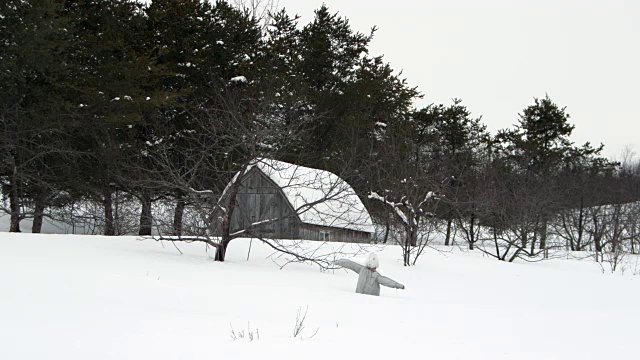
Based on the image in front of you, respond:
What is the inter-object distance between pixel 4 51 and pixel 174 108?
6.21m

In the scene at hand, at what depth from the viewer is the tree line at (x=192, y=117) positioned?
15375 millimetres

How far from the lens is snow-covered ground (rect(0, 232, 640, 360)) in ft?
14.6

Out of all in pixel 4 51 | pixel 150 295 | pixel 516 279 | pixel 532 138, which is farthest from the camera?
pixel 532 138

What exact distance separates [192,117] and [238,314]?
14.9 meters

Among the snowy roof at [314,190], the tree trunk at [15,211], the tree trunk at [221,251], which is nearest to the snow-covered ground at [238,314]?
the tree trunk at [221,251]

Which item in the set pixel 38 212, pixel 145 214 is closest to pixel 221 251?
pixel 145 214

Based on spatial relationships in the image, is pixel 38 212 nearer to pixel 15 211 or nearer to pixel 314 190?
pixel 15 211

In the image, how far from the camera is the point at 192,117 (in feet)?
65.6

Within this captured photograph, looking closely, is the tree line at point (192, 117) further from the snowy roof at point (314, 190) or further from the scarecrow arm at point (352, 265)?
the scarecrow arm at point (352, 265)

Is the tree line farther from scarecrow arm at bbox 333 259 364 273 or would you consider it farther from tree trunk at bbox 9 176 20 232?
scarecrow arm at bbox 333 259 364 273

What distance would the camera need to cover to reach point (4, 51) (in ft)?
50.5

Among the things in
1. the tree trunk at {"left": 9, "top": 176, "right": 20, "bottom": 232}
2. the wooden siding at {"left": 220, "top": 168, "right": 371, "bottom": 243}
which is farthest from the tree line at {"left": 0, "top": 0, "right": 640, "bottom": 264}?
the wooden siding at {"left": 220, "top": 168, "right": 371, "bottom": 243}

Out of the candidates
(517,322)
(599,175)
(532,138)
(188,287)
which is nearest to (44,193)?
(188,287)

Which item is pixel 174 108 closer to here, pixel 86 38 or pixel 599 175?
pixel 86 38
